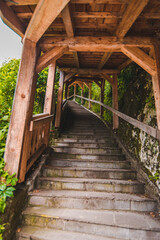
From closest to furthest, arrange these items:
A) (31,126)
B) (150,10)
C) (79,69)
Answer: (150,10), (31,126), (79,69)

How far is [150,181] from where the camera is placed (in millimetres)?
2291

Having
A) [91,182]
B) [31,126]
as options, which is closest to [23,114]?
[31,126]

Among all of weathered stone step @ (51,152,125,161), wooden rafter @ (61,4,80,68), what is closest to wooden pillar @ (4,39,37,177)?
wooden rafter @ (61,4,80,68)

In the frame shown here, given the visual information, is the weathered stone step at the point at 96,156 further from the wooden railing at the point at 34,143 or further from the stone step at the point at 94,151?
the wooden railing at the point at 34,143

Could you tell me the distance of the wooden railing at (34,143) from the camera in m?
2.16

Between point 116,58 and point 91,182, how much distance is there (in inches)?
144

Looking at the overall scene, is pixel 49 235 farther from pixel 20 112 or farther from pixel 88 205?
pixel 20 112

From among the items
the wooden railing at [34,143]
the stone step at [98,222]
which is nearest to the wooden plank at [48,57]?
the wooden railing at [34,143]

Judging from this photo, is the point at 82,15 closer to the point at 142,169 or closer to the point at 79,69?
the point at 79,69

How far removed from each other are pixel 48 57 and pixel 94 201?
2.79m

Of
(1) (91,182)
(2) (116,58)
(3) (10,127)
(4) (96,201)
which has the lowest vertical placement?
(4) (96,201)

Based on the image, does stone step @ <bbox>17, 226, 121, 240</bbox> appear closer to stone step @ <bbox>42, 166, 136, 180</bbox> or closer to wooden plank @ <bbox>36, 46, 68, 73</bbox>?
stone step @ <bbox>42, 166, 136, 180</bbox>

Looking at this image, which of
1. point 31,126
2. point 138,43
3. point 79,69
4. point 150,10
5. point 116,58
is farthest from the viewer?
point 79,69

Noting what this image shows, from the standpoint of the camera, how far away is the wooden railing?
2162 mm
